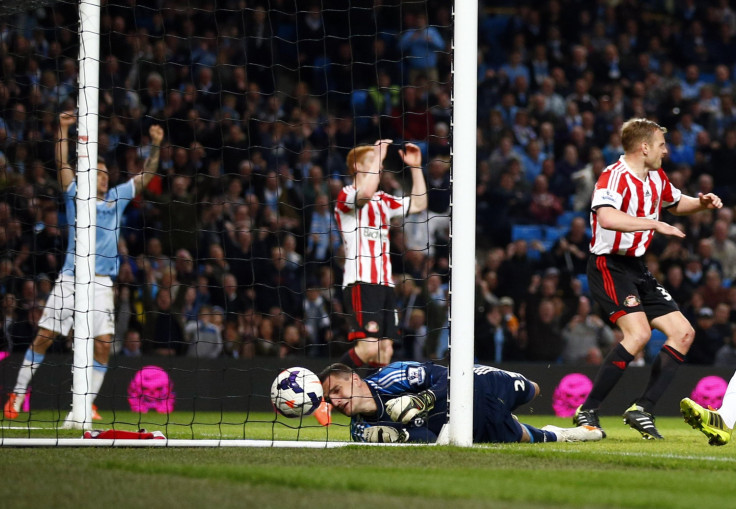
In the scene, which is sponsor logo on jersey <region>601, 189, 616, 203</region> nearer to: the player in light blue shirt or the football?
the football

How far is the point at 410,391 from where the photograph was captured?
6363 mm

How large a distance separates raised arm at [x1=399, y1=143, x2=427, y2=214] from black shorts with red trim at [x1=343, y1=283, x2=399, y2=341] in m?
0.73

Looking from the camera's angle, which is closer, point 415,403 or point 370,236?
point 415,403

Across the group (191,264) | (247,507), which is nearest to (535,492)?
(247,507)

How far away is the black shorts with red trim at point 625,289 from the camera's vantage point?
22.8 feet

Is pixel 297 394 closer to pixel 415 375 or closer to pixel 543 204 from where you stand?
pixel 415 375

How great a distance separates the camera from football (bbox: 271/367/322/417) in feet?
20.3

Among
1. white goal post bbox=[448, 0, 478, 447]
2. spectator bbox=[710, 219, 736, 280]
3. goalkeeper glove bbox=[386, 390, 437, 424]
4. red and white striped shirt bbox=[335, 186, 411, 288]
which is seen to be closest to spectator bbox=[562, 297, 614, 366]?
spectator bbox=[710, 219, 736, 280]

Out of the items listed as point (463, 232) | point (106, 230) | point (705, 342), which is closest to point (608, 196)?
point (463, 232)

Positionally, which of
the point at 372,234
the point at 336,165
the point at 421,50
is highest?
the point at 421,50

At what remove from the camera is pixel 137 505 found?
3578mm

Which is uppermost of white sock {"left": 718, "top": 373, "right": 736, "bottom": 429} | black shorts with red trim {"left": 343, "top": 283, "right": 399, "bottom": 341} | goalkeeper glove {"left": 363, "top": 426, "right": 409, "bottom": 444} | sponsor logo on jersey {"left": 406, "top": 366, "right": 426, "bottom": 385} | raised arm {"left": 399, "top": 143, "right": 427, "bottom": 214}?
raised arm {"left": 399, "top": 143, "right": 427, "bottom": 214}

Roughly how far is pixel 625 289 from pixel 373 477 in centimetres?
315

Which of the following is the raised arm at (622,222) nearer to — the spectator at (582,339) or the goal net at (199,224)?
the goal net at (199,224)
